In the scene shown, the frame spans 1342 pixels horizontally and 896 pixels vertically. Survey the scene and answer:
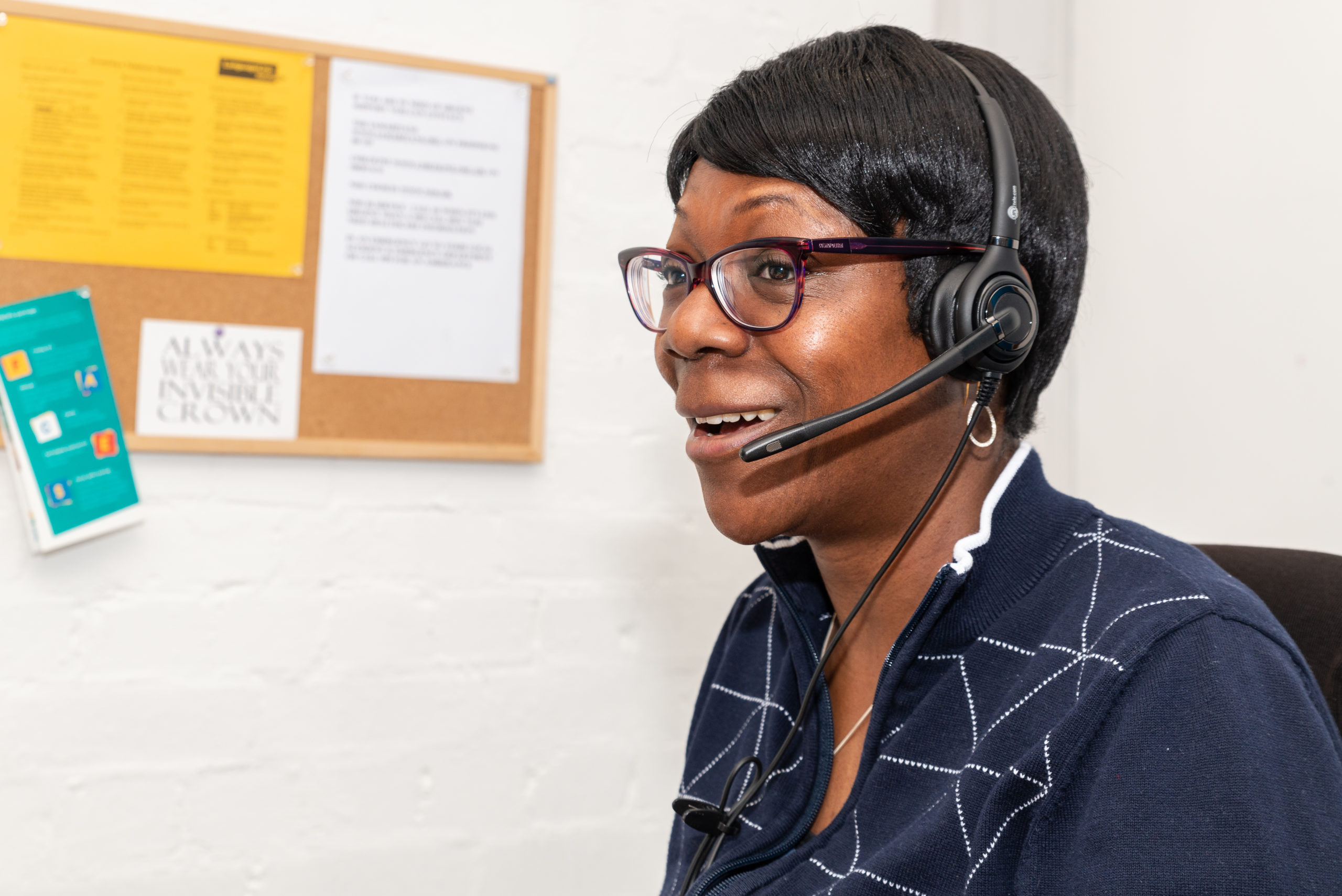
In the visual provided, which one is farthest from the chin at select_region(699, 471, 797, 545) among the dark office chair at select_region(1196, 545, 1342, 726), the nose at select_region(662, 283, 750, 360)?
the dark office chair at select_region(1196, 545, 1342, 726)

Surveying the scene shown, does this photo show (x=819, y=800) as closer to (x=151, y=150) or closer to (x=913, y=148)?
(x=913, y=148)

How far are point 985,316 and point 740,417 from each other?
21 centimetres

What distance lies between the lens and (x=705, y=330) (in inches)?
31.2

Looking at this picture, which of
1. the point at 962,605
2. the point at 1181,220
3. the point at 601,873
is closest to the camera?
the point at 962,605

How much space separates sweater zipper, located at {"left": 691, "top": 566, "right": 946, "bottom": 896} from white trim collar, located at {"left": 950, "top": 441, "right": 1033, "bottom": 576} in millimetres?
16

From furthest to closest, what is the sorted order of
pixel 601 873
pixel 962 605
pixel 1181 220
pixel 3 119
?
pixel 601 873 → pixel 1181 220 → pixel 3 119 → pixel 962 605

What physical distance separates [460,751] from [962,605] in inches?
36.8

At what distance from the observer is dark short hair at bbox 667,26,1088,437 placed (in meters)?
0.76

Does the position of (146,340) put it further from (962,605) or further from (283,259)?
(962,605)

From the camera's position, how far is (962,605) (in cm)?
76

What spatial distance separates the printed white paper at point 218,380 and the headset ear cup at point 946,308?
99cm

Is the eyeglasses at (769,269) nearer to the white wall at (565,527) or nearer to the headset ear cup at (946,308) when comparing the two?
the headset ear cup at (946,308)

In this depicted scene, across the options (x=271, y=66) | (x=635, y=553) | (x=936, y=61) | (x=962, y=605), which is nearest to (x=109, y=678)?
(x=635, y=553)

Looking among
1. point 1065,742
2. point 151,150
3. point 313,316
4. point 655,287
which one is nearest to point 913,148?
point 655,287
